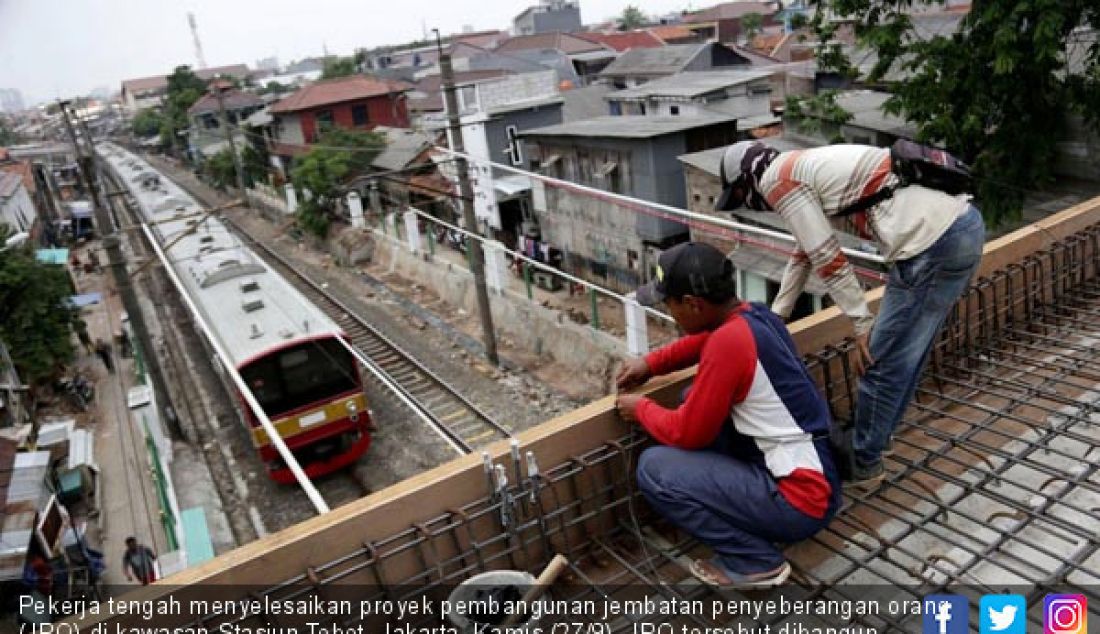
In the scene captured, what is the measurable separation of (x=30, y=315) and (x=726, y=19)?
2373 inches

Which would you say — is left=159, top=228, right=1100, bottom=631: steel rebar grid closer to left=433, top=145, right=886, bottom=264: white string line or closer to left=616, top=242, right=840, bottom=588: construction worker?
left=616, top=242, right=840, bottom=588: construction worker

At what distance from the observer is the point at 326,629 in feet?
9.52

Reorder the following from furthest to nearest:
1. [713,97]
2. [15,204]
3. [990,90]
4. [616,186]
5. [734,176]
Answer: [15,204]
[713,97]
[616,186]
[990,90]
[734,176]

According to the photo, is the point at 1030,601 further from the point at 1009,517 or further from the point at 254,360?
the point at 254,360

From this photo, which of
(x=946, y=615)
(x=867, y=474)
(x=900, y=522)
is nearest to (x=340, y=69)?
(x=867, y=474)

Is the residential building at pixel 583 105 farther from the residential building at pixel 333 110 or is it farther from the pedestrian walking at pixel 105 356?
the pedestrian walking at pixel 105 356

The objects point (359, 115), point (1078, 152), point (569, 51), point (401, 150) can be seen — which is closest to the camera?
point (1078, 152)

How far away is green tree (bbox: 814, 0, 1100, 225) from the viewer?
10.3m

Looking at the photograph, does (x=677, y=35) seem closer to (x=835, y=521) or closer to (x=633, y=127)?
(x=633, y=127)

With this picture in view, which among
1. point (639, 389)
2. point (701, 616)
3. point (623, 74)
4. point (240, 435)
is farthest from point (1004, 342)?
point (623, 74)

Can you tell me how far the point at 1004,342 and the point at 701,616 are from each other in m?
3.30

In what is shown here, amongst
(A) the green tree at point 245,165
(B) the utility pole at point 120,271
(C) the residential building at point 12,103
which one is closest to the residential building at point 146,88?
(C) the residential building at point 12,103

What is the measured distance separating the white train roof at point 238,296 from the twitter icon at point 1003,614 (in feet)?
33.7

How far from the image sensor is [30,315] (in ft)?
56.8
